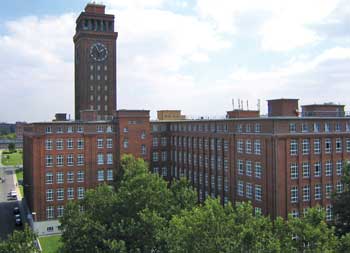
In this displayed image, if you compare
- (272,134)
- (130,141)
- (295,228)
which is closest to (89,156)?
(130,141)

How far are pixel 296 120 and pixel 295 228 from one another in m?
24.9

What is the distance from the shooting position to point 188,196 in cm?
4650

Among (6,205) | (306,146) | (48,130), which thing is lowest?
(6,205)

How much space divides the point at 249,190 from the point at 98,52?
175 feet

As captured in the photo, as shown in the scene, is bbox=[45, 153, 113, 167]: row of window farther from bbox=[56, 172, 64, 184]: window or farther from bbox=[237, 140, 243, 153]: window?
bbox=[237, 140, 243, 153]: window

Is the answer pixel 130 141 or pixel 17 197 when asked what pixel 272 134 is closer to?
pixel 130 141

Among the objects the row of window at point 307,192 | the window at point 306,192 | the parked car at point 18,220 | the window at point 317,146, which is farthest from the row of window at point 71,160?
the window at point 317,146

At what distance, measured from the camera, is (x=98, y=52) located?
3686 inches

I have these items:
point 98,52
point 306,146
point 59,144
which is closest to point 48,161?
point 59,144

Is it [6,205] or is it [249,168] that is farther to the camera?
[6,205]

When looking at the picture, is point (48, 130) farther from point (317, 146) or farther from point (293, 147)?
point (317, 146)

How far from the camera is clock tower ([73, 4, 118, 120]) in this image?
9231 cm

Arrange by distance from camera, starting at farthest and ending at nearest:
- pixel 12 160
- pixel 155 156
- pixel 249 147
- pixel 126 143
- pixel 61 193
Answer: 1. pixel 12 160
2. pixel 155 156
3. pixel 126 143
4. pixel 61 193
5. pixel 249 147

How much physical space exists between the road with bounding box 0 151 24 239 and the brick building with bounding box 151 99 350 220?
123 ft
